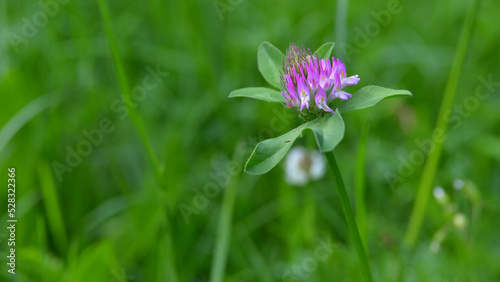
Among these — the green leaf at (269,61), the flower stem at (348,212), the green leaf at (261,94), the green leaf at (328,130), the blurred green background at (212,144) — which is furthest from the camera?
the blurred green background at (212,144)

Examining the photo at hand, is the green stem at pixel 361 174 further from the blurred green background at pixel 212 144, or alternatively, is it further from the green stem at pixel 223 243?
the green stem at pixel 223 243

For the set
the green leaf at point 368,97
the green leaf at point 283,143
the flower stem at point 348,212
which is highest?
the green leaf at point 368,97

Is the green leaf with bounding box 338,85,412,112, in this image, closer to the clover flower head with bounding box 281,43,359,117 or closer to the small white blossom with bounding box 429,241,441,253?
the clover flower head with bounding box 281,43,359,117

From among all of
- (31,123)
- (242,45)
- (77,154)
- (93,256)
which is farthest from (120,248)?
(242,45)

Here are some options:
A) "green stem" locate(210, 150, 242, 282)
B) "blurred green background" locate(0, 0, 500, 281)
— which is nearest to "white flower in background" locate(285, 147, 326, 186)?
"blurred green background" locate(0, 0, 500, 281)

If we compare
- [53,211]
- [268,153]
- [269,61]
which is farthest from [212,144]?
[268,153]

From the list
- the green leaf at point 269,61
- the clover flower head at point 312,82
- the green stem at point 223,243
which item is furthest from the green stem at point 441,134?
the clover flower head at point 312,82
